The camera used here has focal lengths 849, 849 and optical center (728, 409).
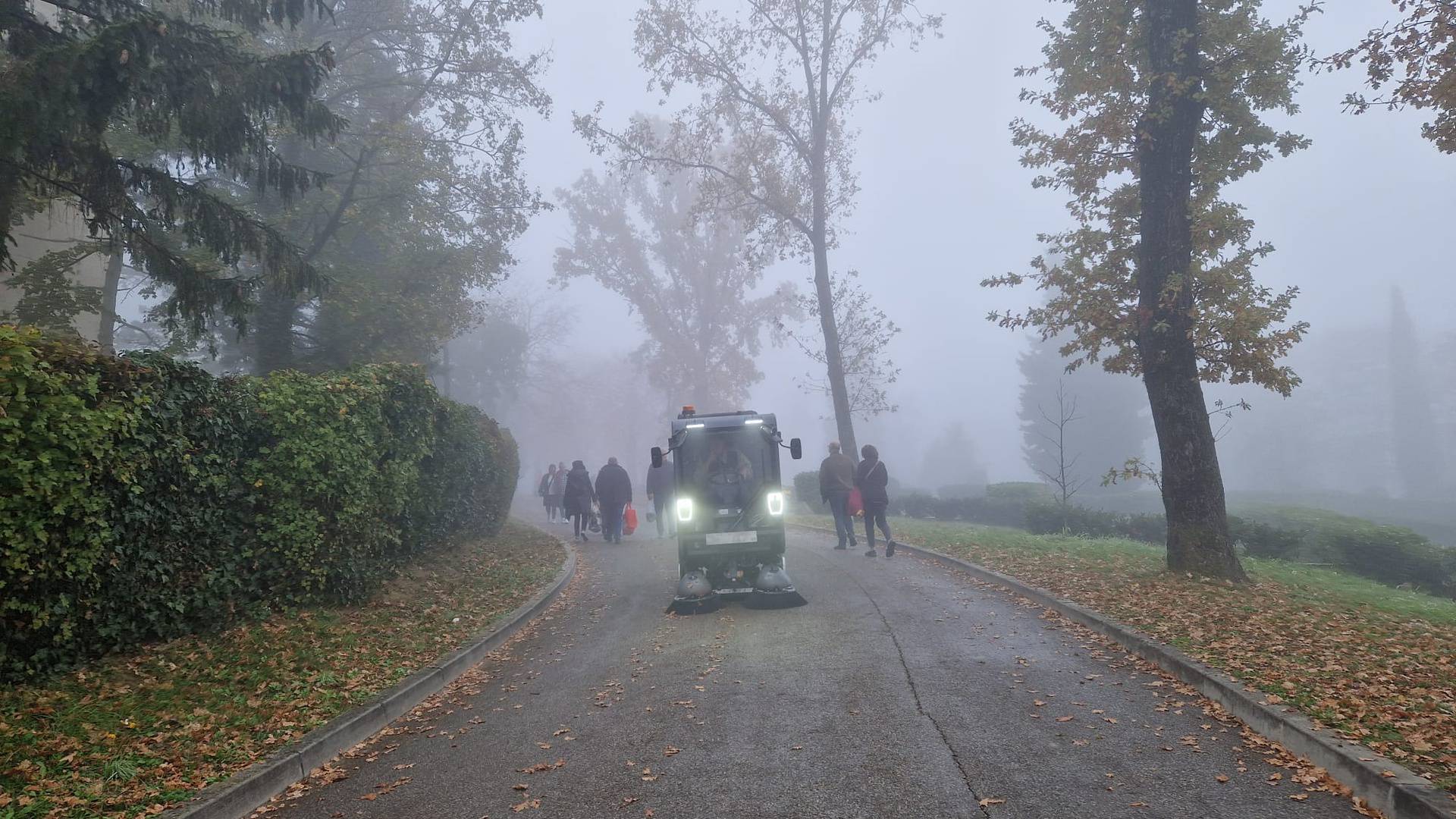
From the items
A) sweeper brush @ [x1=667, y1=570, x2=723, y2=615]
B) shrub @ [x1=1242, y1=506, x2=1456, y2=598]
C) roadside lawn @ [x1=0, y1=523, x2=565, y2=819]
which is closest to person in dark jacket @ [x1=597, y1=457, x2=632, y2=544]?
sweeper brush @ [x1=667, y1=570, x2=723, y2=615]

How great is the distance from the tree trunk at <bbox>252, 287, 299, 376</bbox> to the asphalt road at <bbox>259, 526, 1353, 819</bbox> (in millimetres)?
11330

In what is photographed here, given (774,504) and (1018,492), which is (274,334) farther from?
(1018,492)

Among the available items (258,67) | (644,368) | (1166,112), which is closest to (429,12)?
(258,67)

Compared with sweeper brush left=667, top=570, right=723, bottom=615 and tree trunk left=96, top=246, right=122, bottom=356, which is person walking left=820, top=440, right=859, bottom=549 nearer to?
sweeper brush left=667, top=570, right=723, bottom=615

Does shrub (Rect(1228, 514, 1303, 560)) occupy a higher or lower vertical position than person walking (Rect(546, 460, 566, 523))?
lower

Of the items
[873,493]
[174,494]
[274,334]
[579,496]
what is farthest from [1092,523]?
[274,334]

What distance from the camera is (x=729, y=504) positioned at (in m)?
11.8

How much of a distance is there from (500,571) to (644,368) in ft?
118

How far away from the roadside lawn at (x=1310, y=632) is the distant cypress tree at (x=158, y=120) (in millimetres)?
11194

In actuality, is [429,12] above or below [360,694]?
above

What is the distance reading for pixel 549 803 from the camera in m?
4.92

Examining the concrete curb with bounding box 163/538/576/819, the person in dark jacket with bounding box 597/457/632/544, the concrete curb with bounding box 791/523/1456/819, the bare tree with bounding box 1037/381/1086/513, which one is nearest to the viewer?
the concrete curb with bounding box 791/523/1456/819

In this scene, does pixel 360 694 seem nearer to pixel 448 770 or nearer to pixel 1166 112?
pixel 448 770

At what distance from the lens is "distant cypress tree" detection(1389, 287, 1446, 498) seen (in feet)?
220
